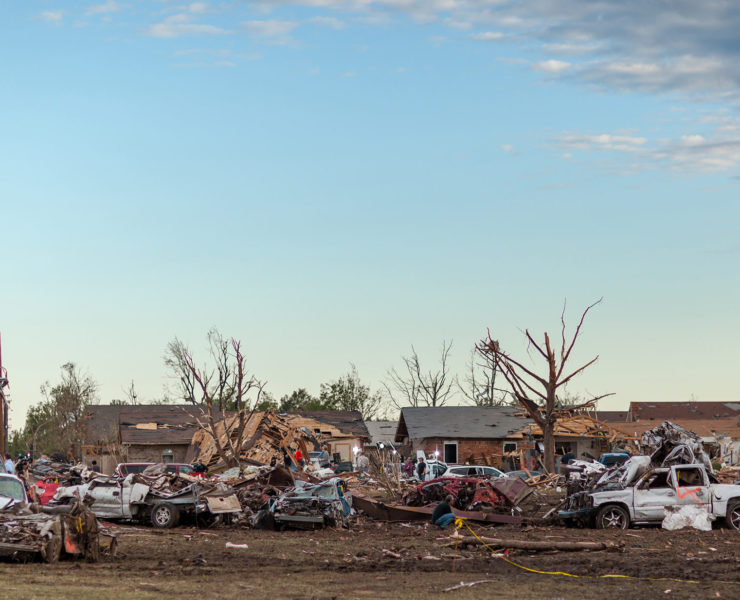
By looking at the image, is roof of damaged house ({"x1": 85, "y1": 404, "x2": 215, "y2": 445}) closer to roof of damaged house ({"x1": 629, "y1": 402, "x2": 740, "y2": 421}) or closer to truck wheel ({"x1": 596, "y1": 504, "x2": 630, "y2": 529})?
truck wheel ({"x1": 596, "y1": 504, "x2": 630, "y2": 529})

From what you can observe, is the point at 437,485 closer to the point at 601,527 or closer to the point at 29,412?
the point at 601,527

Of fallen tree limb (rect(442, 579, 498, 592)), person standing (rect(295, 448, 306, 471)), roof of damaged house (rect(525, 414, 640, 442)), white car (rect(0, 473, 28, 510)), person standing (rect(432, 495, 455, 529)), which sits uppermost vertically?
roof of damaged house (rect(525, 414, 640, 442))

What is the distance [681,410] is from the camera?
96500 millimetres

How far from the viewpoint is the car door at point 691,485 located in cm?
2336

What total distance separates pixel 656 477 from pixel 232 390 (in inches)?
2807

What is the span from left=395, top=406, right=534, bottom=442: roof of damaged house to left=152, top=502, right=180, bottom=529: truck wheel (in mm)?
37430

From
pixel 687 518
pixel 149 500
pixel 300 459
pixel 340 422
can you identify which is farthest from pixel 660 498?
pixel 340 422

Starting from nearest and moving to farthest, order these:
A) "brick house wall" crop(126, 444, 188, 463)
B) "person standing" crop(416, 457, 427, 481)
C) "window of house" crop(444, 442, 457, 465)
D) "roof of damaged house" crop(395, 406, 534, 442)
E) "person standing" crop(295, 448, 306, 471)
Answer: "person standing" crop(416, 457, 427, 481)
"person standing" crop(295, 448, 306, 471)
"roof of damaged house" crop(395, 406, 534, 442)
"window of house" crop(444, 442, 457, 465)
"brick house wall" crop(126, 444, 188, 463)

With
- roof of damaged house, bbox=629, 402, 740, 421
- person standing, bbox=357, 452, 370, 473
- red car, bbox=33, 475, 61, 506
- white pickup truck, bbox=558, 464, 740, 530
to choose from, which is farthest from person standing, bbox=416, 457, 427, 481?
roof of damaged house, bbox=629, 402, 740, 421

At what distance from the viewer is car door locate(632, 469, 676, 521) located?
77.6 feet

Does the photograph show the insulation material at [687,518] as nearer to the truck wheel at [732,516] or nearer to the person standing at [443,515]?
the truck wheel at [732,516]

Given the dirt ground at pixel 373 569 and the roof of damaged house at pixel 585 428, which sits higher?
the roof of damaged house at pixel 585 428

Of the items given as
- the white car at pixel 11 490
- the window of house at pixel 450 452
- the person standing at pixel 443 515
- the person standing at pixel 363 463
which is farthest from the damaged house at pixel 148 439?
the white car at pixel 11 490

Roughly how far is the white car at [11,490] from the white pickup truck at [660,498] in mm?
12954
